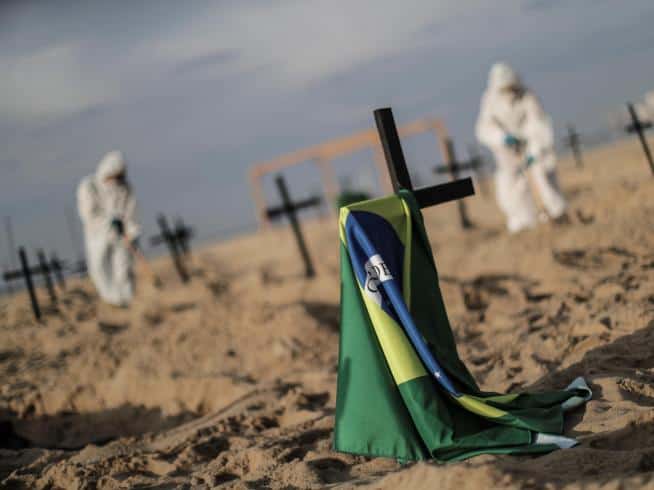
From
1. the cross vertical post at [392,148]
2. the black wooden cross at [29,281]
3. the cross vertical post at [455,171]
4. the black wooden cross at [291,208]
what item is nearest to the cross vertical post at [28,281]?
the black wooden cross at [29,281]

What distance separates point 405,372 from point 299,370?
306cm

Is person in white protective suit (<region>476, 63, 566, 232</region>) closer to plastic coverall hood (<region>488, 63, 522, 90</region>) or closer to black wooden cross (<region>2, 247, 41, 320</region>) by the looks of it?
plastic coverall hood (<region>488, 63, 522, 90</region>)

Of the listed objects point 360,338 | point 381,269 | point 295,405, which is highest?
point 381,269

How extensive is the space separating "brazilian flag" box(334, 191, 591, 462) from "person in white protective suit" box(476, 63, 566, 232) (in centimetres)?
670

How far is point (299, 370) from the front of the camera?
6168 mm

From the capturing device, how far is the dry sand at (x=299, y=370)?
10.0 ft

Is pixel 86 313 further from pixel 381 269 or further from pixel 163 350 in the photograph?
pixel 381 269

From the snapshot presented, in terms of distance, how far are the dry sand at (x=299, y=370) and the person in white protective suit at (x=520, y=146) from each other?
2.09 feet

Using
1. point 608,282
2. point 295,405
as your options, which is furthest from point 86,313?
point 608,282

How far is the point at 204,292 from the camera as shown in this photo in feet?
34.3

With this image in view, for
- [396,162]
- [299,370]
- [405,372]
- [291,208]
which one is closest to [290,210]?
[291,208]

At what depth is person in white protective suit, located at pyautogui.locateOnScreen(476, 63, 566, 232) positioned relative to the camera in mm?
9734

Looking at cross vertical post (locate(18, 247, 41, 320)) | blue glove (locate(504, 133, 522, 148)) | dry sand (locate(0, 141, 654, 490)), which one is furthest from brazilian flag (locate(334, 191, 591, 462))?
cross vertical post (locate(18, 247, 41, 320))

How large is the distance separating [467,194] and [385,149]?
0.59 metres
